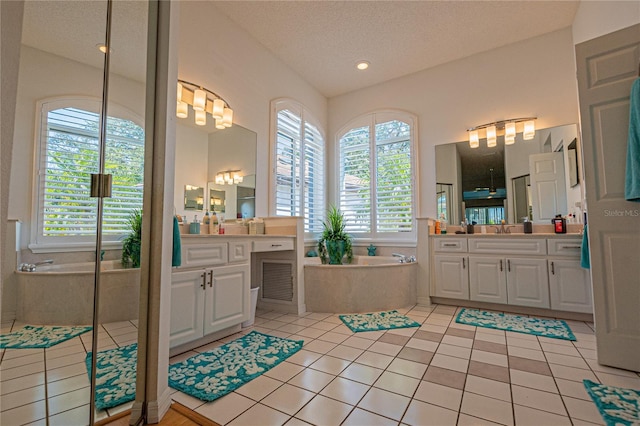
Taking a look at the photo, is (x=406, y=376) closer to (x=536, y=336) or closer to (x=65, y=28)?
(x=536, y=336)

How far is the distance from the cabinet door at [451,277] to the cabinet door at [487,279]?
0.23 feet

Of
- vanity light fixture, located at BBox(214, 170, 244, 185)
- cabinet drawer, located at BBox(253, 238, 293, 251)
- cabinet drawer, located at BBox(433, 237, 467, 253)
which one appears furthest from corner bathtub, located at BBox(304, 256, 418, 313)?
vanity light fixture, located at BBox(214, 170, 244, 185)

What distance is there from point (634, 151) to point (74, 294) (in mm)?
3092

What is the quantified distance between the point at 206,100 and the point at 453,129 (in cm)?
321

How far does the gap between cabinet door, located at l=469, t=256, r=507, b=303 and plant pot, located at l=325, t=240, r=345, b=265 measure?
1.56 meters

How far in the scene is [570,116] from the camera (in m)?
3.44

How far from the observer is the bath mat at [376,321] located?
2.81 meters

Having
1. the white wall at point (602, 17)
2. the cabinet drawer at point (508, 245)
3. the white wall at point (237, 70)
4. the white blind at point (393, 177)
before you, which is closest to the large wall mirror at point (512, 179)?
the white blind at point (393, 177)

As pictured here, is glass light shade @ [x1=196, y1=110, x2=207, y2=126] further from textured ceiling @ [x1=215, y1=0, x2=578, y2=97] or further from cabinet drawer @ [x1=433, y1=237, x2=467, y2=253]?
cabinet drawer @ [x1=433, y1=237, x2=467, y2=253]

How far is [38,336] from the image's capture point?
3.27ft

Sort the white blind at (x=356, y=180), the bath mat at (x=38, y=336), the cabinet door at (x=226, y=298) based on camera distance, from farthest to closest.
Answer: the white blind at (x=356, y=180)
the cabinet door at (x=226, y=298)
the bath mat at (x=38, y=336)

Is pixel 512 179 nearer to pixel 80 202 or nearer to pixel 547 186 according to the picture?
pixel 547 186

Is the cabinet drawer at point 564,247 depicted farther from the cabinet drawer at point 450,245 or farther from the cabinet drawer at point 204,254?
the cabinet drawer at point 204,254

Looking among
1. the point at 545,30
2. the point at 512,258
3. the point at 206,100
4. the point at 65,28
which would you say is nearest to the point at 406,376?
the point at 512,258
